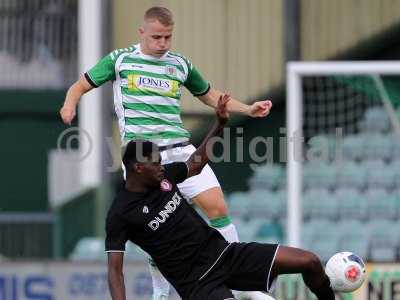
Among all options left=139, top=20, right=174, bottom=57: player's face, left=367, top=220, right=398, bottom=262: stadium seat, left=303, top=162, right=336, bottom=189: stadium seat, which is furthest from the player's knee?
left=303, top=162, right=336, bottom=189: stadium seat

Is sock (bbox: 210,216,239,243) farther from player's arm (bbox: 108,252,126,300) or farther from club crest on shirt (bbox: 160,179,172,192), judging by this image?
player's arm (bbox: 108,252,126,300)

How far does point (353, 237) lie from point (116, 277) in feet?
20.9

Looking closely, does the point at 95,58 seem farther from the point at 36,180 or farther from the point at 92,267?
the point at 92,267

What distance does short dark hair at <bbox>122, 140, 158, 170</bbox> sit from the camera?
8148 millimetres

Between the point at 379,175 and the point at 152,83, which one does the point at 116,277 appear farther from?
the point at 379,175

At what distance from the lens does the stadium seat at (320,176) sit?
47.9ft

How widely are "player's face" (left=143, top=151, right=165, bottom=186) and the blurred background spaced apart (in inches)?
171

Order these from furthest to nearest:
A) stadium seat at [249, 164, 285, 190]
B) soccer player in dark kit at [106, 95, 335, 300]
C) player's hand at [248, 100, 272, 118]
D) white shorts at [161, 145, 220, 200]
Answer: stadium seat at [249, 164, 285, 190] → white shorts at [161, 145, 220, 200] → player's hand at [248, 100, 272, 118] → soccer player in dark kit at [106, 95, 335, 300]

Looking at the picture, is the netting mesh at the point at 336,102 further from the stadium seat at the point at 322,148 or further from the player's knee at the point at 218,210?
the player's knee at the point at 218,210

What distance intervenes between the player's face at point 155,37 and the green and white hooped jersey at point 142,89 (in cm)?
8

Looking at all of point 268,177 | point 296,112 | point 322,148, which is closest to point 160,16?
point 296,112

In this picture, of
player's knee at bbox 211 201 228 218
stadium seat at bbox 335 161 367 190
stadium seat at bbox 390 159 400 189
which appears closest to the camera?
player's knee at bbox 211 201 228 218

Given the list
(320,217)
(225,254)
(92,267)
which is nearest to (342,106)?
(320,217)

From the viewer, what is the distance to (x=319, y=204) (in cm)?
1460
